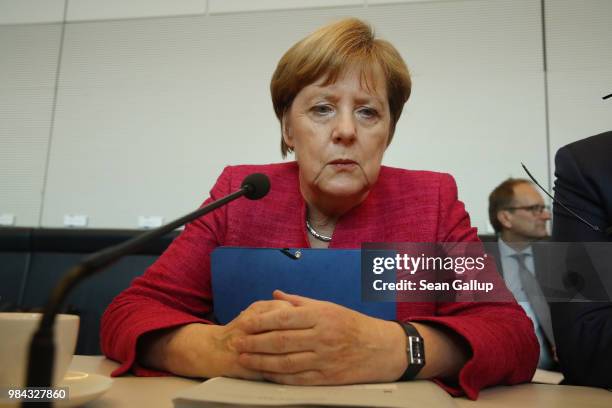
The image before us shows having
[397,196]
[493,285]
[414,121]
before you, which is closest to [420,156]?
[414,121]

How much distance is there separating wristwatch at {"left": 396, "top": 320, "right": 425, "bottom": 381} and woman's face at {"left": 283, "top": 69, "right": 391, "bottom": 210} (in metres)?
0.34

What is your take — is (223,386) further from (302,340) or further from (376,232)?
(376,232)

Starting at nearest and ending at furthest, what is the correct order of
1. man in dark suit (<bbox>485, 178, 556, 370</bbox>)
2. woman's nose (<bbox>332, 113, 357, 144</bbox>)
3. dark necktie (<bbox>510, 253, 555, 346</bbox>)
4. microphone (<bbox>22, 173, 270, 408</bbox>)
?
microphone (<bbox>22, 173, 270, 408</bbox>), woman's nose (<bbox>332, 113, 357, 144</bbox>), dark necktie (<bbox>510, 253, 555, 346</bbox>), man in dark suit (<bbox>485, 178, 556, 370</bbox>)

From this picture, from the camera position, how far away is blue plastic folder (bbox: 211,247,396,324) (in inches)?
29.9

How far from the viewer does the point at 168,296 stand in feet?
2.94

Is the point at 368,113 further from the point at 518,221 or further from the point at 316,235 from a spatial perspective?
the point at 518,221

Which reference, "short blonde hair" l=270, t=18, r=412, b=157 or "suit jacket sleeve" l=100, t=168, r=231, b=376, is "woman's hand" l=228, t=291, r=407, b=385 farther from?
"short blonde hair" l=270, t=18, r=412, b=157

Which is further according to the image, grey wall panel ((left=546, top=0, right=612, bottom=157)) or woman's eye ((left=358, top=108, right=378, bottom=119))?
grey wall panel ((left=546, top=0, right=612, bottom=157))

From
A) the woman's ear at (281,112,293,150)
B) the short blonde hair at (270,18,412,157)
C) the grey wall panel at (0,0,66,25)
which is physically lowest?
the woman's ear at (281,112,293,150)

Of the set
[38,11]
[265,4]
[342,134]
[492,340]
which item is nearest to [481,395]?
[492,340]

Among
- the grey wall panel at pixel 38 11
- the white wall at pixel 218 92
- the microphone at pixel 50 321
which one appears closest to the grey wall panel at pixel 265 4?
the white wall at pixel 218 92

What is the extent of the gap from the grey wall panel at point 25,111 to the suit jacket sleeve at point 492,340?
8.38ft

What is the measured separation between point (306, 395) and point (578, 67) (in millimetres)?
2468

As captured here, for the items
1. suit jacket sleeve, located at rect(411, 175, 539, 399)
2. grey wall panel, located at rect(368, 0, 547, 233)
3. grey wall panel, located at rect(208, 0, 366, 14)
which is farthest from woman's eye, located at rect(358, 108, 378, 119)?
grey wall panel, located at rect(208, 0, 366, 14)
